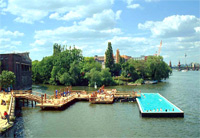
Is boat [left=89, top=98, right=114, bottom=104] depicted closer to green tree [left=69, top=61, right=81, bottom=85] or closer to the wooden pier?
the wooden pier

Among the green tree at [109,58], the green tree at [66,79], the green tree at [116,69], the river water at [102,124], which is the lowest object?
the river water at [102,124]

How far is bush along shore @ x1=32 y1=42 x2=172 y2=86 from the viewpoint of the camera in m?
84.5

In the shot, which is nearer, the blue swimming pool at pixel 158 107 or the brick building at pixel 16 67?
the blue swimming pool at pixel 158 107

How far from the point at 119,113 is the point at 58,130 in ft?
38.7

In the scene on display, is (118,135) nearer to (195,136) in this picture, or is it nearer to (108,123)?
(108,123)

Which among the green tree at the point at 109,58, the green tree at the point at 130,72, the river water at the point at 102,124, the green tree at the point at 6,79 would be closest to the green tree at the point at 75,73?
the green tree at the point at 109,58

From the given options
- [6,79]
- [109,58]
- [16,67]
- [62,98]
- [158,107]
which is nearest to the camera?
[158,107]

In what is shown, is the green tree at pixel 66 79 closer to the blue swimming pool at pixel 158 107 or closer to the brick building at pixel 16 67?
the brick building at pixel 16 67

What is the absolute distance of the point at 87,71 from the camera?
92.1m

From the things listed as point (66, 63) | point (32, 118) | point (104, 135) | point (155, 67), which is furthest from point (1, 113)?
point (155, 67)

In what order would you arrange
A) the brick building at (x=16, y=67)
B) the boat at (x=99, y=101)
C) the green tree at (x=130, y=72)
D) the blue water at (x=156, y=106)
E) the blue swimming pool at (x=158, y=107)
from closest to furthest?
the blue swimming pool at (x=158, y=107), the blue water at (x=156, y=106), the boat at (x=99, y=101), the brick building at (x=16, y=67), the green tree at (x=130, y=72)

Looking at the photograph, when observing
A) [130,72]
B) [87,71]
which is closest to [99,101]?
[87,71]

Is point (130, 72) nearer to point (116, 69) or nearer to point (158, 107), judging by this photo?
point (116, 69)

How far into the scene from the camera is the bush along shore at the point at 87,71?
3327 inches
